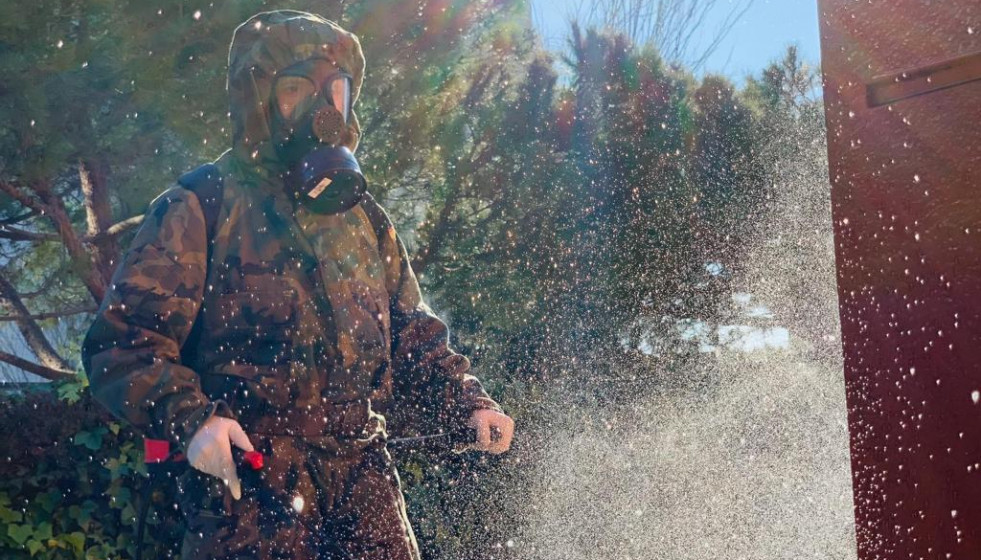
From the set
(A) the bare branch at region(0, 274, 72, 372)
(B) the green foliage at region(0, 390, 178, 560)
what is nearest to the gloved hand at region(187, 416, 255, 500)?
(B) the green foliage at region(0, 390, 178, 560)

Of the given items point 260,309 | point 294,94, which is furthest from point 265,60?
point 260,309

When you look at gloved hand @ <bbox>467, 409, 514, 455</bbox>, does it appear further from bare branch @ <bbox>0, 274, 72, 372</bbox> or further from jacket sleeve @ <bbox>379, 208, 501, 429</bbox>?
bare branch @ <bbox>0, 274, 72, 372</bbox>

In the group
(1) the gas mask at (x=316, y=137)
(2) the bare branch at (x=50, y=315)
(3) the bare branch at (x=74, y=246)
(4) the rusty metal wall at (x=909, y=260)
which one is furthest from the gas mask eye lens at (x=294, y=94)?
(2) the bare branch at (x=50, y=315)


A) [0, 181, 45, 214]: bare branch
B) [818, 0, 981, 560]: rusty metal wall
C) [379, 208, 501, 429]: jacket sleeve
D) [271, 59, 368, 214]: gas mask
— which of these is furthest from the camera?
[0, 181, 45, 214]: bare branch

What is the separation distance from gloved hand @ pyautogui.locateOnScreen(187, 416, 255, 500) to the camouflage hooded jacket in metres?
0.02

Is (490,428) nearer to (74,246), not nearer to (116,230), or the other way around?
(116,230)

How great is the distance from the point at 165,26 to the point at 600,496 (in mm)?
3355

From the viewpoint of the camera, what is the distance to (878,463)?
996 mm

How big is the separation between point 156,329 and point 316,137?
57cm

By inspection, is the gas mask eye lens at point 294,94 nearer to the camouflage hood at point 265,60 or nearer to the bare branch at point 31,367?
the camouflage hood at point 265,60

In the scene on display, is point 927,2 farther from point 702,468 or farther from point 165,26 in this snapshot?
point 702,468

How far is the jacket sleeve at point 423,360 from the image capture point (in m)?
2.30

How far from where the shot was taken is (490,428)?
2234 millimetres

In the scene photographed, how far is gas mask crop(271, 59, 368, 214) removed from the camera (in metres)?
2.06
